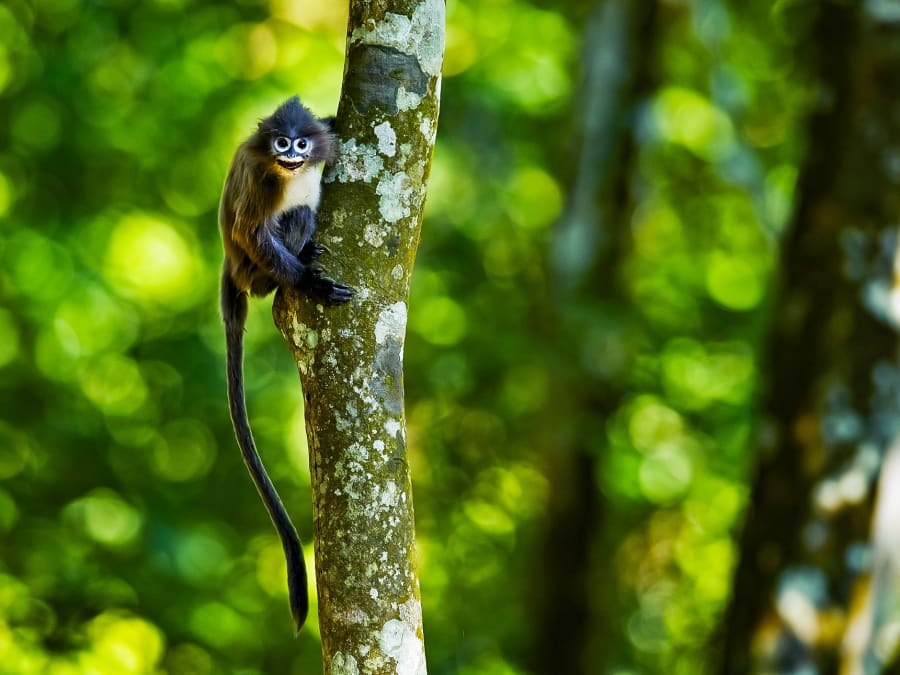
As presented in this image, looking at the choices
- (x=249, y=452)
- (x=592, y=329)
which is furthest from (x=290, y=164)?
(x=592, y=329)

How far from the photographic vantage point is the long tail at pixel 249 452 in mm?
2611

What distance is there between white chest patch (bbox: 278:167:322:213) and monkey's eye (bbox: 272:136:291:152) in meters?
0.08

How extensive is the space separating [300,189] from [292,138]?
0.15 metres

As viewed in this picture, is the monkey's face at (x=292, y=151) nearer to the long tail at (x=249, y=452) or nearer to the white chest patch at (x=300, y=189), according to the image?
the white chest patch at (x=300, y=189)

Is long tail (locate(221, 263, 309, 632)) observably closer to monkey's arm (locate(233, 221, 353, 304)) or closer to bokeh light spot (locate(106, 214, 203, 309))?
monkey's arm (locate(233, 221, 353, 304))

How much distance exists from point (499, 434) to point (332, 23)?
10.2 ft

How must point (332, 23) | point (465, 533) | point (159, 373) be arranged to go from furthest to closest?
point (465, 533) < point (332, 23) < point (159, 373)

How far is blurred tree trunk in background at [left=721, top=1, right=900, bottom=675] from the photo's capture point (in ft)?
15.3

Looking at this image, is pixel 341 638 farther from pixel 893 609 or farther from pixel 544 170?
pixel 544 170

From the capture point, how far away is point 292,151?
2934 mm

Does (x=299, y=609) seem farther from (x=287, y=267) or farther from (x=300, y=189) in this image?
(x=300, y=189)

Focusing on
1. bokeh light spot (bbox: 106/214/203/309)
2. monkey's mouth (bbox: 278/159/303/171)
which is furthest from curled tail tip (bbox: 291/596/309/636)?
bokeh light spot (bbox: 106/214/203/309)

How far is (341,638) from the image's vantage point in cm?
204

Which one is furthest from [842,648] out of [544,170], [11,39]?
[11,39]
